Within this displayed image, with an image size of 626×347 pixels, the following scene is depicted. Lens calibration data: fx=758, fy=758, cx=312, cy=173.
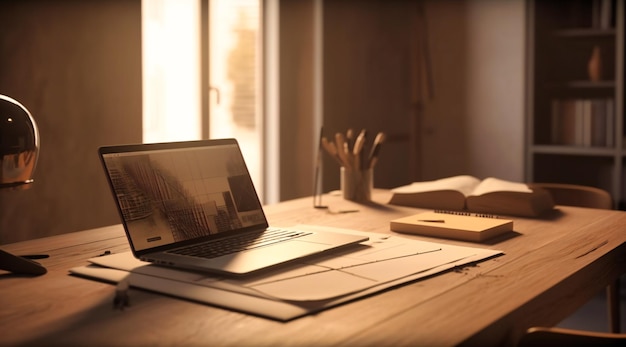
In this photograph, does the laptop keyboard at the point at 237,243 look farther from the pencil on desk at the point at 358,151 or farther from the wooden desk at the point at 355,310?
the pencil on desk at the point at 358,151

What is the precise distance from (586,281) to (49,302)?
90 centimetres

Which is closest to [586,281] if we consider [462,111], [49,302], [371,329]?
[371,329]

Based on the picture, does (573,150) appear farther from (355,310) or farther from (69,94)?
(355,310)

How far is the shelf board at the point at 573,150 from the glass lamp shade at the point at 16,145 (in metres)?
3.41

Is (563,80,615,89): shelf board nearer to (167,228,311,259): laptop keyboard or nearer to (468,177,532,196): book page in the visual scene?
(468,177,532,196): book page

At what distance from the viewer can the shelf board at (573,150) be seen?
13.4 feet

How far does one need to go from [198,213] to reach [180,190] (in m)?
0.05

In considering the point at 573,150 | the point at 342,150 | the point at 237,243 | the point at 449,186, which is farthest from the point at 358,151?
the point at 573,150

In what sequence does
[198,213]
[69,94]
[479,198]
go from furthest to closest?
[69,94], [479,198], [198,213]

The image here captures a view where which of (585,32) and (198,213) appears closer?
(198,213)

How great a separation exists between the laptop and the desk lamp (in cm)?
14

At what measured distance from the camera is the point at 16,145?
1.30 meters

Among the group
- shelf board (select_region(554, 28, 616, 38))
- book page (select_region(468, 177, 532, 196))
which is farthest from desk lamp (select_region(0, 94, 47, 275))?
shelf board (select_region(554, 28, 616, 38))

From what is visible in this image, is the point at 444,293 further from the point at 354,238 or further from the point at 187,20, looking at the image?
the point at 187,20
